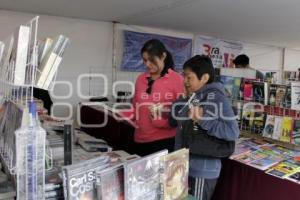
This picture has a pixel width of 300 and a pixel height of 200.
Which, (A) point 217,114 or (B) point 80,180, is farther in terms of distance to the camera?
(A) point 217,114

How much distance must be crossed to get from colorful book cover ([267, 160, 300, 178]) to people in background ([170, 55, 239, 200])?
36cm

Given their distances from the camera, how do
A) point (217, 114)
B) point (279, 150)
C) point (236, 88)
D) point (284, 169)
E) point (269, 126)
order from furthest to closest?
point (236, 88)
point (269, 126)
point (279, 150)
point (284, 169)
point (217, 114)

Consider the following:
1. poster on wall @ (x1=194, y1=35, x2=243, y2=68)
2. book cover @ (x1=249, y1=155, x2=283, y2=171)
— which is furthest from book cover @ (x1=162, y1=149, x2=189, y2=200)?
poster on wall @ (x1=194, y1=35, x2=243, y2=68)

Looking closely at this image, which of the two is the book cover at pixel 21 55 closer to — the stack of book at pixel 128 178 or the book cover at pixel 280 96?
the stack of book at pixel 128 178

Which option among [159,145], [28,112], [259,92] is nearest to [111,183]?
[28,112]

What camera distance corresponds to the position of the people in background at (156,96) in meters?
1.87

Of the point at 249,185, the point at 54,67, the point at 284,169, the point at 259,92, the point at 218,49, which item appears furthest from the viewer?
the point at 218,49

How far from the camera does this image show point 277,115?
211 cm

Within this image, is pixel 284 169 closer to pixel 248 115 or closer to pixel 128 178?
pixel 248 115

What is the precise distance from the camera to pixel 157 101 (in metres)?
1.93

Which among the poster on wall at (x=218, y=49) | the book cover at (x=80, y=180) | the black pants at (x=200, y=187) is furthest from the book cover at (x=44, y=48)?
the poster on wall at (x=218, y=49)

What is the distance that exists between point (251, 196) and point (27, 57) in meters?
1.56

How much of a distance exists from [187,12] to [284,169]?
2.24 metres

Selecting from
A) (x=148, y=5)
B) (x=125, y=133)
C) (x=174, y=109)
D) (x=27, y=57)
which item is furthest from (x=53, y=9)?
(x=27, y=57)
